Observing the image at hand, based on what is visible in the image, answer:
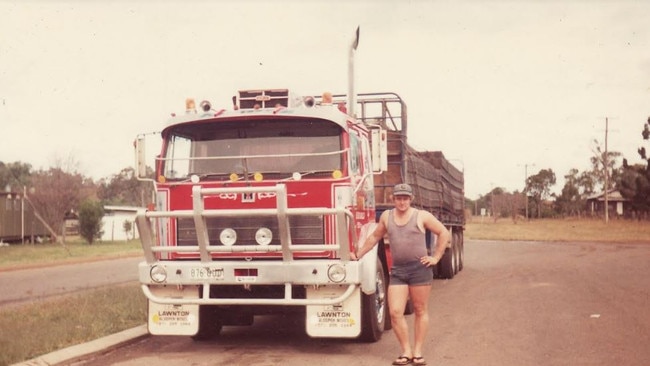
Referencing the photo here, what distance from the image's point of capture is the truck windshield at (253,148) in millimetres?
9094

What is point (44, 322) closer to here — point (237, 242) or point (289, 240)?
point (237, 242)

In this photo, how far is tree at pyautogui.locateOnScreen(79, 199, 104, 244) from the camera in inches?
1651

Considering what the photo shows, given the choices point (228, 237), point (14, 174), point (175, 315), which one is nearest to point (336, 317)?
point (228, 237)

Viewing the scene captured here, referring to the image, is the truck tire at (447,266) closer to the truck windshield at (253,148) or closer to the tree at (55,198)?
the truck windshield at (253,148)

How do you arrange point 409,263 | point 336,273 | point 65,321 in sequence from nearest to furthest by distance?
point 409,263, point 336,273, point 65,321

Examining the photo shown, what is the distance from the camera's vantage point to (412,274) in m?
7.88

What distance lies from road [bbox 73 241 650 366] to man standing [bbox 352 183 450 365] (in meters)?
0.48

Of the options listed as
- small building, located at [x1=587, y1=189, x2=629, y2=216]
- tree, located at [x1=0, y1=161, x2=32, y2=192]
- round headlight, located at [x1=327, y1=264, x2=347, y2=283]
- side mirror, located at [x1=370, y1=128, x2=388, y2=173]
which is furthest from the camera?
small building, located at [x1=587, y1=189, x2=629, y2=216]

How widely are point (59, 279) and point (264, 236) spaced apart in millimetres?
13515

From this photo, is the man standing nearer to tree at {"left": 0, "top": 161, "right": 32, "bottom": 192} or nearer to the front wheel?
the front wheel

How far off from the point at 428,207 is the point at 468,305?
2.73m

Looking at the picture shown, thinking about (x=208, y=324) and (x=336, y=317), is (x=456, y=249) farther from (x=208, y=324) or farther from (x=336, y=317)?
(x=336, y=317)

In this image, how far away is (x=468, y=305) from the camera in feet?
43.0

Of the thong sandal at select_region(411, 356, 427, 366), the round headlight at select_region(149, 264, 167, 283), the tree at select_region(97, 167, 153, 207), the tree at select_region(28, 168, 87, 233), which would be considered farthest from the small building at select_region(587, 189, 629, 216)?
the round headlight at select_region(149, 264, 167, 283)
